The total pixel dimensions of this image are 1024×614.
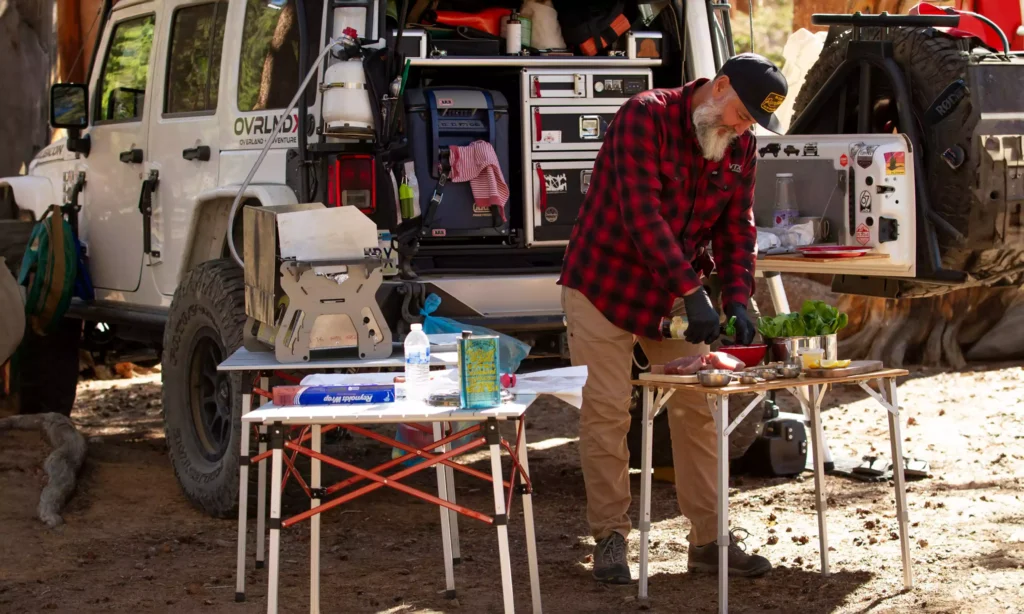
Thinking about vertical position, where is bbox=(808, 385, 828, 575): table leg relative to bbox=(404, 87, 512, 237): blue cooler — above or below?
below

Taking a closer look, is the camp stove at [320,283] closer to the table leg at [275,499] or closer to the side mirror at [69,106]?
the table leg at [275,499]

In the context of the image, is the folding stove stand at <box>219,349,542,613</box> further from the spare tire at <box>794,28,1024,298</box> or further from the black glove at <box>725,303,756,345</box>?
the spare tire at <box>794,28,1024,298</box>

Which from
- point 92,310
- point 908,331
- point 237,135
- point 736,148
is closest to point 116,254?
point 92,310

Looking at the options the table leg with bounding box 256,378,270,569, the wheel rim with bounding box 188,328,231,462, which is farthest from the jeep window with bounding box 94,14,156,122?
the table leg with bounding box 256,378,270,569

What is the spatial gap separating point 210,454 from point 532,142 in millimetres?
2044

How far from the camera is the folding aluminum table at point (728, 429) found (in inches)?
171

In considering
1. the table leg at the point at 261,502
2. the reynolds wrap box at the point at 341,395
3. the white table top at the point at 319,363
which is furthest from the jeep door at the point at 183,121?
the reynolds wrap box at the point at 341,395

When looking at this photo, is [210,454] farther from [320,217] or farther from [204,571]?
[320,217]

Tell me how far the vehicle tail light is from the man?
Answer: 1.11m

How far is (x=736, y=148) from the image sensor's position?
16.2 ft

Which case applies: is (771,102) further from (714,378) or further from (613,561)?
(613,561)

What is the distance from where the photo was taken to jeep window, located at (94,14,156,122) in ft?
24.1

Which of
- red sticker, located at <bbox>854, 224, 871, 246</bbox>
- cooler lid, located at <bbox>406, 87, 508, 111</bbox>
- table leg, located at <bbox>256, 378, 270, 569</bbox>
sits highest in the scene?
cooler lid, located at <bbox>406, 87, 508, 111</bbox>

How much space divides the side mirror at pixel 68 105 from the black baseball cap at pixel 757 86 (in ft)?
14.0
